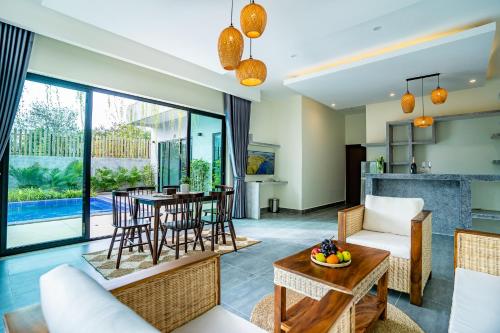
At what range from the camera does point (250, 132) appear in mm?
7004

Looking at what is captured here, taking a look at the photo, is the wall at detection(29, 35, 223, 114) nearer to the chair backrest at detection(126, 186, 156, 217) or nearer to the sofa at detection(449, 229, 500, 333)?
the chair backrest at detection(126, 186, 156, 217)

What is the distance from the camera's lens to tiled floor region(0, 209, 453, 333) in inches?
87.0

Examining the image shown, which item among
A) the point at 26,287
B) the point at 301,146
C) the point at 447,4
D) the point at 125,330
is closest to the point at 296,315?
the point at 125,330

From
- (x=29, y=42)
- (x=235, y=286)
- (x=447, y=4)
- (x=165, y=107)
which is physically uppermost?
(x=447, y=4)

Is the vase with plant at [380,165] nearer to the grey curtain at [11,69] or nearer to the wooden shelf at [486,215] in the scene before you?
the wooden shelf at [486,215]

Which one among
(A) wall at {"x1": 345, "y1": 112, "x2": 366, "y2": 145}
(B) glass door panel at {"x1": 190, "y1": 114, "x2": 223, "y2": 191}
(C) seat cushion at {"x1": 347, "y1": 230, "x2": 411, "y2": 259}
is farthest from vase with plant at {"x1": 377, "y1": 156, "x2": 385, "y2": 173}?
(B) glass door panel at {"x1": 190, "y1": 114, "x2": 223, "y2": 191}

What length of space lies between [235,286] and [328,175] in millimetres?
6113

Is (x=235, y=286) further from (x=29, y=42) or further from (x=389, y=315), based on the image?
(x=29, y=42)

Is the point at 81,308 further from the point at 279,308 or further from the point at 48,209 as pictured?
the point at 48,209

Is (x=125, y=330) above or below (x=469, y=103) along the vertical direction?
below

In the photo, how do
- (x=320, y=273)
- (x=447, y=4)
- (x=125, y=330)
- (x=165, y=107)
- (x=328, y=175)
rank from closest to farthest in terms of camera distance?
(x=125, y=330)
(x=320, y=273)
(x=447, y=4)
(x=165, y=107)
(x=328, y=175)

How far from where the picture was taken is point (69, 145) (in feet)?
13.0

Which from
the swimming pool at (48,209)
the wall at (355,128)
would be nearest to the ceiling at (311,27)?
the swimming pool at (48,209)

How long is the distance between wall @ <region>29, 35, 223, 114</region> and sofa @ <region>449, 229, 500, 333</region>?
192 inches
